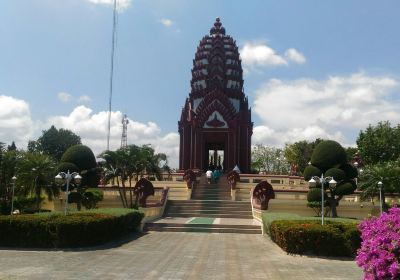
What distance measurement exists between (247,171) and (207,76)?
34.6 ft

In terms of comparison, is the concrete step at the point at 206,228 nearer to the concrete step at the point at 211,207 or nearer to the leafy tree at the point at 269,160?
the concrete step at the point at 211,207

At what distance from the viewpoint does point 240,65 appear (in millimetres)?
47281

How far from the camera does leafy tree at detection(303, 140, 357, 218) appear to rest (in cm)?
2494

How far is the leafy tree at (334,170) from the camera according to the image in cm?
2494

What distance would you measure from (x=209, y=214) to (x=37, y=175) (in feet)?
35.8

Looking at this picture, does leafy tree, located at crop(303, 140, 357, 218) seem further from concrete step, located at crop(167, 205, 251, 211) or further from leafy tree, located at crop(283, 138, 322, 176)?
leafy tree, located at crop(283, 138, 322, 176)

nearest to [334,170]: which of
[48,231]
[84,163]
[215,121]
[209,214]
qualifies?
[209,214]

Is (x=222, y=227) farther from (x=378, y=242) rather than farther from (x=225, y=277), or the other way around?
(x=378, y=242)

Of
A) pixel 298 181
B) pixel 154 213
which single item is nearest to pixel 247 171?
pixel 298 181

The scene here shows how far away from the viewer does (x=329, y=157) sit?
25.8m

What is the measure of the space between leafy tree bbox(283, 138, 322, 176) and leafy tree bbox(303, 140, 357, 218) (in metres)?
40.2

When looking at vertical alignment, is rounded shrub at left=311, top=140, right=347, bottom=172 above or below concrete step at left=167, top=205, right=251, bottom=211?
above

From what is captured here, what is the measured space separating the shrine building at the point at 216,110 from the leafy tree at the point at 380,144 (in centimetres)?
1278

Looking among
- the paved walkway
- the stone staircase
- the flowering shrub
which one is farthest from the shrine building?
the flowering shrub
